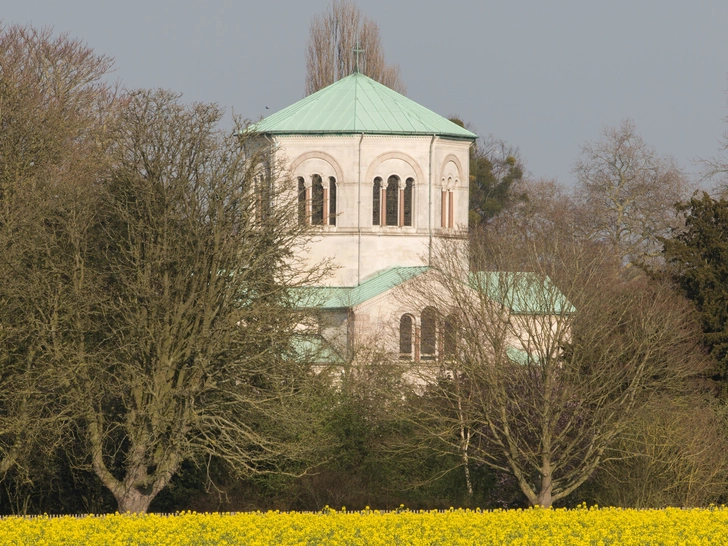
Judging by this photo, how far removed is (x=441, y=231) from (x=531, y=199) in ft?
105

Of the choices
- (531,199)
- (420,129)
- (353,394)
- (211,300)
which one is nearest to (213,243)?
(211,300)

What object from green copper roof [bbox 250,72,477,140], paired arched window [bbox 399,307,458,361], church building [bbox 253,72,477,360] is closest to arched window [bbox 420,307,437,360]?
paired arched window [bbox 399,307,458,361]

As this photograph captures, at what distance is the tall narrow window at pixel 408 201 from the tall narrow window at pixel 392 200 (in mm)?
348

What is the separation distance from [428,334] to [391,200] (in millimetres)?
9949

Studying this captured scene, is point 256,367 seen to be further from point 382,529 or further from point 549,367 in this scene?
point 382,529

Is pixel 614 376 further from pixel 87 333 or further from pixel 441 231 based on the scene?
pixel 441 231

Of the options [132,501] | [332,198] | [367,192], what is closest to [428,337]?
[367,192]

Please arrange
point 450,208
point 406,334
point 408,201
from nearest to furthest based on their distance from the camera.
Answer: point 406,334
point 450,208
point 408,201

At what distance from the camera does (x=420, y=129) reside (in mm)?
48625

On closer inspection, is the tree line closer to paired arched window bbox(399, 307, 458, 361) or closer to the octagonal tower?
paired arched window bbox(399, 307, 458, 361)

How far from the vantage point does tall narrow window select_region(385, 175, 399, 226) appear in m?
49.2

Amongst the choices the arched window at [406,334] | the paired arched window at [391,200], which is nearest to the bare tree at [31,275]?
Answer: the arched window at [406,334]

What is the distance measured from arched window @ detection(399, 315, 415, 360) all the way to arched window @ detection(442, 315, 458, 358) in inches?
196

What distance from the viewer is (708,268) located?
124 ft
